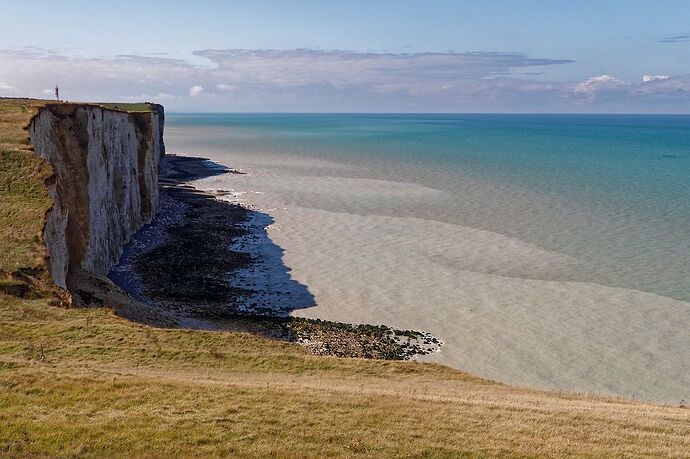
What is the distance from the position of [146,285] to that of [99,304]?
1353cm

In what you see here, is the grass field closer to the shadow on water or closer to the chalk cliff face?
the chalk cliff face

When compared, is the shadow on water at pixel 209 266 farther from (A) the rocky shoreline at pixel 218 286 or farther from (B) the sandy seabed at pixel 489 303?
(B) the sandy seabed at pixel 489 303

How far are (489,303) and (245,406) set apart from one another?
91.3 ft

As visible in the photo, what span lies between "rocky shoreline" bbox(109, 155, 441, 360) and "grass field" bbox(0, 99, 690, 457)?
685 cm

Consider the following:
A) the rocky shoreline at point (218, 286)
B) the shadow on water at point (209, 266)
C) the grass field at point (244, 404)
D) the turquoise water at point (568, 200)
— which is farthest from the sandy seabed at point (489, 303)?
the grass field at point (244, 404)

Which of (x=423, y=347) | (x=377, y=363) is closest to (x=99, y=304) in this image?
(x=377, y=363)

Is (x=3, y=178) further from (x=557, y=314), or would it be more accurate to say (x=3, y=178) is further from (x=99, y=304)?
(x=557, y=314)

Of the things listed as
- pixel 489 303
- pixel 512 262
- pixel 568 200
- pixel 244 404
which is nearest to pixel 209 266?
pixel 489 303

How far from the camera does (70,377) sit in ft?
65.4

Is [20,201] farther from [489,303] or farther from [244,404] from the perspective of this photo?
[489,303]

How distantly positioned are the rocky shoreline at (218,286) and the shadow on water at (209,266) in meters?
0.08

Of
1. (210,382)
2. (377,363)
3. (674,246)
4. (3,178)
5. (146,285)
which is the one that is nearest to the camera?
(210,382)

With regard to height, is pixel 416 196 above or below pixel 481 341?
above

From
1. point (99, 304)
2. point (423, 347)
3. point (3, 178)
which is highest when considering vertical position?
point (3, 178)
